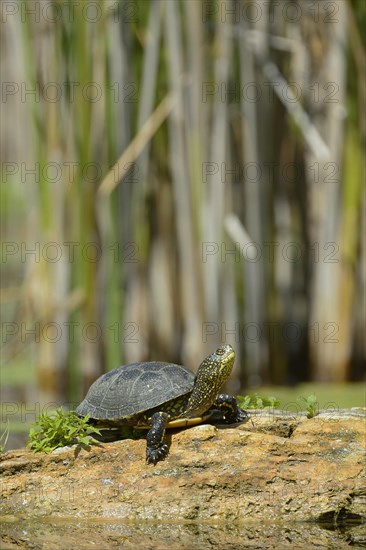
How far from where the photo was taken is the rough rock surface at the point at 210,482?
4.47 m

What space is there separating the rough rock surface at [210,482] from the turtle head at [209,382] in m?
0.13

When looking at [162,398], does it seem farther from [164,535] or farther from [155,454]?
[164,535]

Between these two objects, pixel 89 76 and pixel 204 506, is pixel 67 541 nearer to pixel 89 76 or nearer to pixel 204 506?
pixel 204 506

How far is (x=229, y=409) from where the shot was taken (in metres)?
4.90

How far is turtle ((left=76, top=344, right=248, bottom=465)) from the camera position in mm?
4715

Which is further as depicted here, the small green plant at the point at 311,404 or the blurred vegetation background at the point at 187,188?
the blurred vegetation background at the point at 187,188

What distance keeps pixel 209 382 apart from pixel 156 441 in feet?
1.27

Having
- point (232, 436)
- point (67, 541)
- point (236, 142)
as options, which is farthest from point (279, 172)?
point (67, 541)

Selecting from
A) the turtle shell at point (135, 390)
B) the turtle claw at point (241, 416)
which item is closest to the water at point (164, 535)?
the turtle shell at point (135, 390)

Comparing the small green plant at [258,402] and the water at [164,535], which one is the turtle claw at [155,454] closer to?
the water at [164,535]

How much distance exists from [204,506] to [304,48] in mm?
5584

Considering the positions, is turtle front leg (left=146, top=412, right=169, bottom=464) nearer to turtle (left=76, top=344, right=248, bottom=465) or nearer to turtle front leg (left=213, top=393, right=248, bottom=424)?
turtle (left=76, top=344, right=248, bottom=465)

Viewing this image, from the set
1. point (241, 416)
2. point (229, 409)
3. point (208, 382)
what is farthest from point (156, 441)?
point (241, 416)

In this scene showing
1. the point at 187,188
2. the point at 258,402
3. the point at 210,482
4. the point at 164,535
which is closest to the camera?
the point at 164,535
